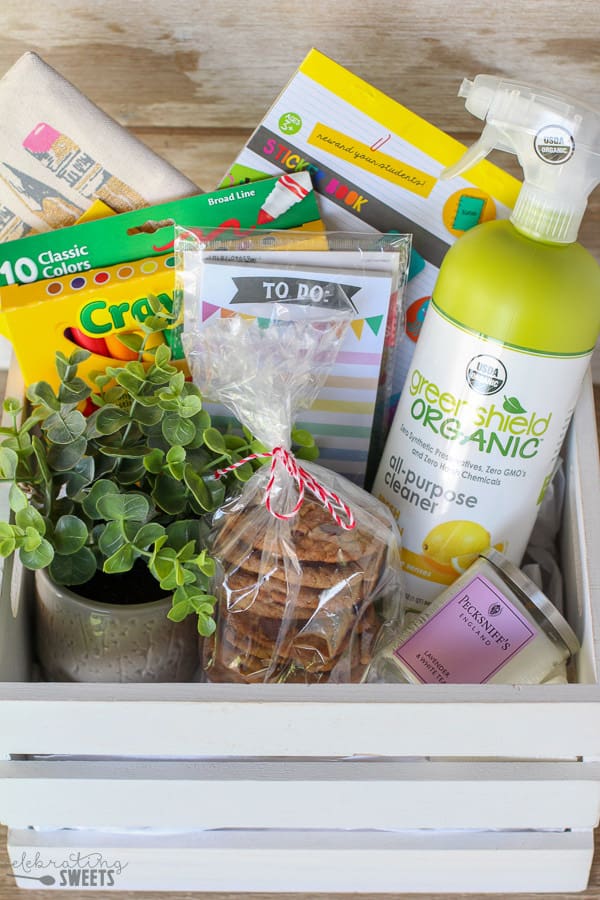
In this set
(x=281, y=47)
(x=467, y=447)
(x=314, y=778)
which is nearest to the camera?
(x=314, y=778)

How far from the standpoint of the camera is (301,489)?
0.62m

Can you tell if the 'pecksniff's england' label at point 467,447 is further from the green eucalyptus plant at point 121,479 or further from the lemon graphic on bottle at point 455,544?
the green eucalyptus plant at point 121,479

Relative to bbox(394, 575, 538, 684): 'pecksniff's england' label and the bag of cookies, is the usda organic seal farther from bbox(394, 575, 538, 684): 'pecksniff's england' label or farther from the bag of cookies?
bbox(394, 575, 538, 684): 'pecksniff's england' label

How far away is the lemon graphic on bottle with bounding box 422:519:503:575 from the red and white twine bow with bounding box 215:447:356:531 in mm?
96

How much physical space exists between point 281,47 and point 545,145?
0.96 feet

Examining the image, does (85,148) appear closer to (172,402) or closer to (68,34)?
(68,34)

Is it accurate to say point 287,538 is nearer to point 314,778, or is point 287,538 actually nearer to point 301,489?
point 301,489

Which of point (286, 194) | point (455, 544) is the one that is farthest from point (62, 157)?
point (455, 544)

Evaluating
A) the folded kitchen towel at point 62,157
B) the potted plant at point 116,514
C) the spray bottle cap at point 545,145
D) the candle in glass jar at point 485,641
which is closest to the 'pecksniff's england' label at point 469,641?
the candle in glass jar at point 485,641

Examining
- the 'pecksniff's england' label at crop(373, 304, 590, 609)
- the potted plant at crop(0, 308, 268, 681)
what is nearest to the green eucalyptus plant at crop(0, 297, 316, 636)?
the potted plant at crop(0, 308, 268, 681)

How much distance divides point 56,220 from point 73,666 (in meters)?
0.35

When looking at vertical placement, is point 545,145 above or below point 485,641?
above

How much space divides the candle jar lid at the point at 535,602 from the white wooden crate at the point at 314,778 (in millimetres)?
13

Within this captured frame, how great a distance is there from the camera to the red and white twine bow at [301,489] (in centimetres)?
62
